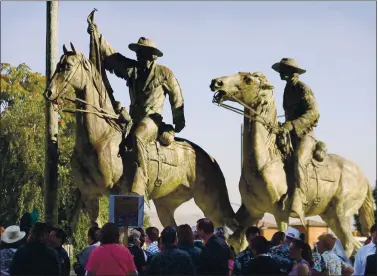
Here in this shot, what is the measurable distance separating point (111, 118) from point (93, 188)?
4.50 ft

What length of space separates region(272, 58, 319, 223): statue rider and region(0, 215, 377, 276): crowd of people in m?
6.40

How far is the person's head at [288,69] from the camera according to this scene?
21.1 metres

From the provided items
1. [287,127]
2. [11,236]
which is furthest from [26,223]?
[287,127]

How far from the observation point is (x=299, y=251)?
39.2 feet

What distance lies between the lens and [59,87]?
61.3ft

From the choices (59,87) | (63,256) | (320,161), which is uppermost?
(59,87)

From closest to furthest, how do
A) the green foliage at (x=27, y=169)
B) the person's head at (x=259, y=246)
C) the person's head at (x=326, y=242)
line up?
the person's head at (x=259, y=246) < the person's head at (x=326, y=242) < the green foliage at (x=27, y=169)

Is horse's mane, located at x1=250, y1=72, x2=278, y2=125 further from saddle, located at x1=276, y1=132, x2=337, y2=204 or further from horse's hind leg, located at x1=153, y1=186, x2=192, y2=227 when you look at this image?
horse's hind leg, located at x1=153, y1=186, x2=192, y2=227

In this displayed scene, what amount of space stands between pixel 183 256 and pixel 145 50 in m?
9.66

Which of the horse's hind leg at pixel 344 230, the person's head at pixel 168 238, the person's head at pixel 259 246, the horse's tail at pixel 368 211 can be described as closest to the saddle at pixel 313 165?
the horse's hind leg at pixel 344 230

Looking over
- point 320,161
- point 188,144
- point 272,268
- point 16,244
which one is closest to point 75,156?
point 188,144

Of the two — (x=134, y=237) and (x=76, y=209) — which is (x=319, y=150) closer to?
(x=76, y=209)

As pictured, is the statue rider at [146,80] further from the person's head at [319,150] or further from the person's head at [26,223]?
the person's head at [26,223]

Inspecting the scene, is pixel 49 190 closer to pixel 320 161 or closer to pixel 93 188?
pixel 93 188
